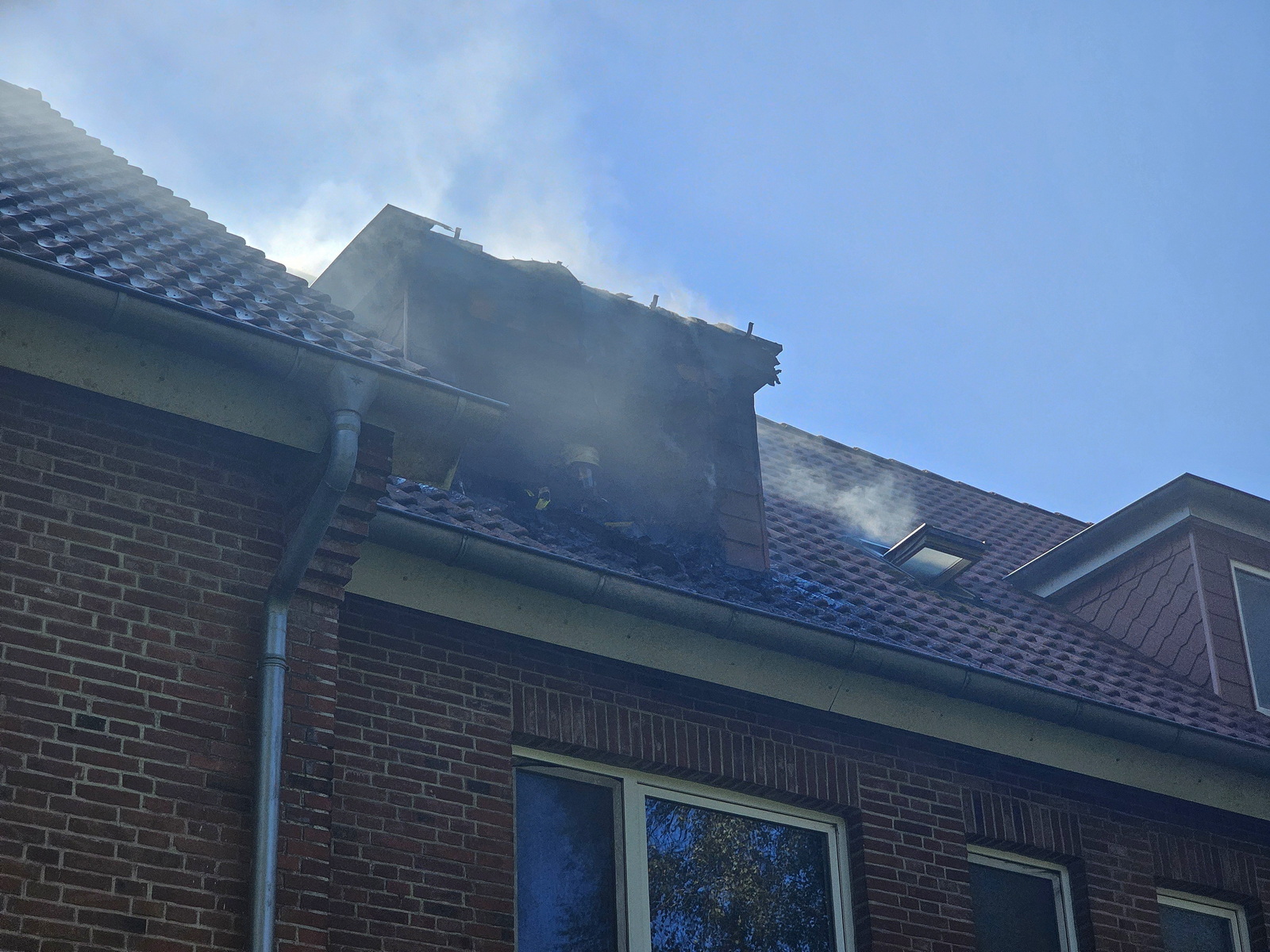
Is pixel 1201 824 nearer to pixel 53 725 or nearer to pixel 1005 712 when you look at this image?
pixel 1005 712

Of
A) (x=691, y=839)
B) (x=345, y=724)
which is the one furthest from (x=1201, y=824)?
(x=345, y=724)

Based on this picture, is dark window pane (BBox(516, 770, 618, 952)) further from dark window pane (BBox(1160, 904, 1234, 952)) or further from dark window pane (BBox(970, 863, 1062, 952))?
dark window pane (BBox(1160, 904, 1234, 952))

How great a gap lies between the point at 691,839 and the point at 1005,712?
2.22 metres

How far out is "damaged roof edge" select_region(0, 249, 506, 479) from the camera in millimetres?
6395

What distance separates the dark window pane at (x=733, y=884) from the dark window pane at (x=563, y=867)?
0.82 ft

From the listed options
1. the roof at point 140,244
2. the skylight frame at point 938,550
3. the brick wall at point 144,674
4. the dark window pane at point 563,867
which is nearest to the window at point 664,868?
the dark window pane at point 563,867

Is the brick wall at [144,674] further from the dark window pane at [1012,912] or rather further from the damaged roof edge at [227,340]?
the dark window pane at [1012,912]

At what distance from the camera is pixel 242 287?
24.6 feet

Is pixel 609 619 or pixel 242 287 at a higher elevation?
pixel 242 287

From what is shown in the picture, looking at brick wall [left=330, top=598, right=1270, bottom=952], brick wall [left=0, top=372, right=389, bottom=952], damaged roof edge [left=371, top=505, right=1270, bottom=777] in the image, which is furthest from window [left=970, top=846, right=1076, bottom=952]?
brick wall [left=0, top=372, right=389, bottom=952]

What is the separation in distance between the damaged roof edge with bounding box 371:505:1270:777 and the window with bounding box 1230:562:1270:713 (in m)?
1.67

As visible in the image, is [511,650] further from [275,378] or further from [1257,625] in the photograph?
[1257,625]

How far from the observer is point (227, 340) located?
6.73 metres

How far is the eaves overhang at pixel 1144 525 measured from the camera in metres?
12.2
